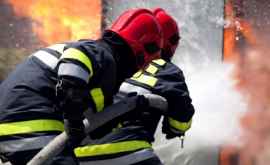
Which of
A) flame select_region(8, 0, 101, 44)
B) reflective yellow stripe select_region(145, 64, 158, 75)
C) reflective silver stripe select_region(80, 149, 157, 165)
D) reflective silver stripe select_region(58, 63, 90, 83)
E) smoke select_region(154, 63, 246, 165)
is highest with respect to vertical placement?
reflective silver stripe select_region(58, 63, 90, 83)

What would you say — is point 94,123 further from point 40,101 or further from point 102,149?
A: point 102,149

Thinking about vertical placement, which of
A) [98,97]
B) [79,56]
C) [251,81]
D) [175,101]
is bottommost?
[251,81]

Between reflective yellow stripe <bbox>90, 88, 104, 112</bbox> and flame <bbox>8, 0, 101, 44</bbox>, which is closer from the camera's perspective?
reflective yellow stripe <bbox>90, 88, 104, 112</bbox>

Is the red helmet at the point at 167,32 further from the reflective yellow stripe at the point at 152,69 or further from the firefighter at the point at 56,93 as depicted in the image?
the firefighter at the point at 56,93

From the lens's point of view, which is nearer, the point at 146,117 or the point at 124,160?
the point at 124,160

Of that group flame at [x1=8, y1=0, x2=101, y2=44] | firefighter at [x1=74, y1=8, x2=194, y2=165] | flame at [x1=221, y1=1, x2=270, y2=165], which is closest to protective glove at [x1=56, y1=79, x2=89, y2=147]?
firefighter at [x1=74, y1=8, x2=194, y2=165]

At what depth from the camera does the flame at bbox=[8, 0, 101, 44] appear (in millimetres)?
9367

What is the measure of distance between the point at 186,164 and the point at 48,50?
4.26 m

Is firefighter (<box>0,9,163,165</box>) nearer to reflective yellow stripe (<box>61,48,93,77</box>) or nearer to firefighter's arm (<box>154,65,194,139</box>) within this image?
reflective yellow stripe (<box>61,48,93,77</box>)

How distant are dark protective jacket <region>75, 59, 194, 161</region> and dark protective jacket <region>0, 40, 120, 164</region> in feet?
3.10

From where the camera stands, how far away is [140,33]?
168 inches

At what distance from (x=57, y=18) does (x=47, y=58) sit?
18.2 ft

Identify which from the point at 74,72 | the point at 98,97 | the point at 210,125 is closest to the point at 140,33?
the point at 98,97

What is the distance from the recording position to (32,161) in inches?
150
